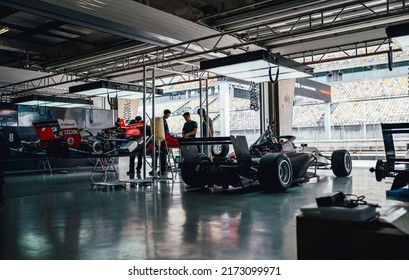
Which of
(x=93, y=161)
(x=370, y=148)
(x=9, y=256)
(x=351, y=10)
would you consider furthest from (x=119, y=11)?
(x=370, y=148)

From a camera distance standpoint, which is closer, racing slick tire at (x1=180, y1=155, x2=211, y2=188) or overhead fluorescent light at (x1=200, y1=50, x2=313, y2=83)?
racing slick tire at (x1=180, y1=155, x2=211, y2=188)

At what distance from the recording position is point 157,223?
4059mm

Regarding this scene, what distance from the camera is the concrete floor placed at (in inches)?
118

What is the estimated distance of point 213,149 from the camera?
34.9 ft

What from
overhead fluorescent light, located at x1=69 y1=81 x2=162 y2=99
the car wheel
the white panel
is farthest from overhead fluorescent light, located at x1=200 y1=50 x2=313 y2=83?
overhead fluorescent light, located at x1=69 y1=81 x2=162 y2=99

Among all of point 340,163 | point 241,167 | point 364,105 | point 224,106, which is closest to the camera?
point 241,167

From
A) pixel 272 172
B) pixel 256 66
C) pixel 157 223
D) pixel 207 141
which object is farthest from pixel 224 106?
pixel 157 223

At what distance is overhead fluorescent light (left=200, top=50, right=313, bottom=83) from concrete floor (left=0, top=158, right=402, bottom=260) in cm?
309

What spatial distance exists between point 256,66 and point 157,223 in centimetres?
573

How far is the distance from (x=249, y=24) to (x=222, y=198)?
4.44 meters

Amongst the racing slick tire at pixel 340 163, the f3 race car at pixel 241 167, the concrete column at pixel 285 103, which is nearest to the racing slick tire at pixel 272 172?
the f3 race car at pixel 241 167

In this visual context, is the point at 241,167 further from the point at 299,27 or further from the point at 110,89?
the point at 110,89

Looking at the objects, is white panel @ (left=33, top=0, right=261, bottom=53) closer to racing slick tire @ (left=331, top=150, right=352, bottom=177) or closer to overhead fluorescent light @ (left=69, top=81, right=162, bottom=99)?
racing slick tire @ (left=331, top=150, right=352, bottom=177)

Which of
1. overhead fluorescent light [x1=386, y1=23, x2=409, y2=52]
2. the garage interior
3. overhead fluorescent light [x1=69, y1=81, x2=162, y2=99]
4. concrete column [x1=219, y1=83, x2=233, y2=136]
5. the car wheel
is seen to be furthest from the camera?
concrete column [x1=219, y1=83, x2=233, y2=136]
